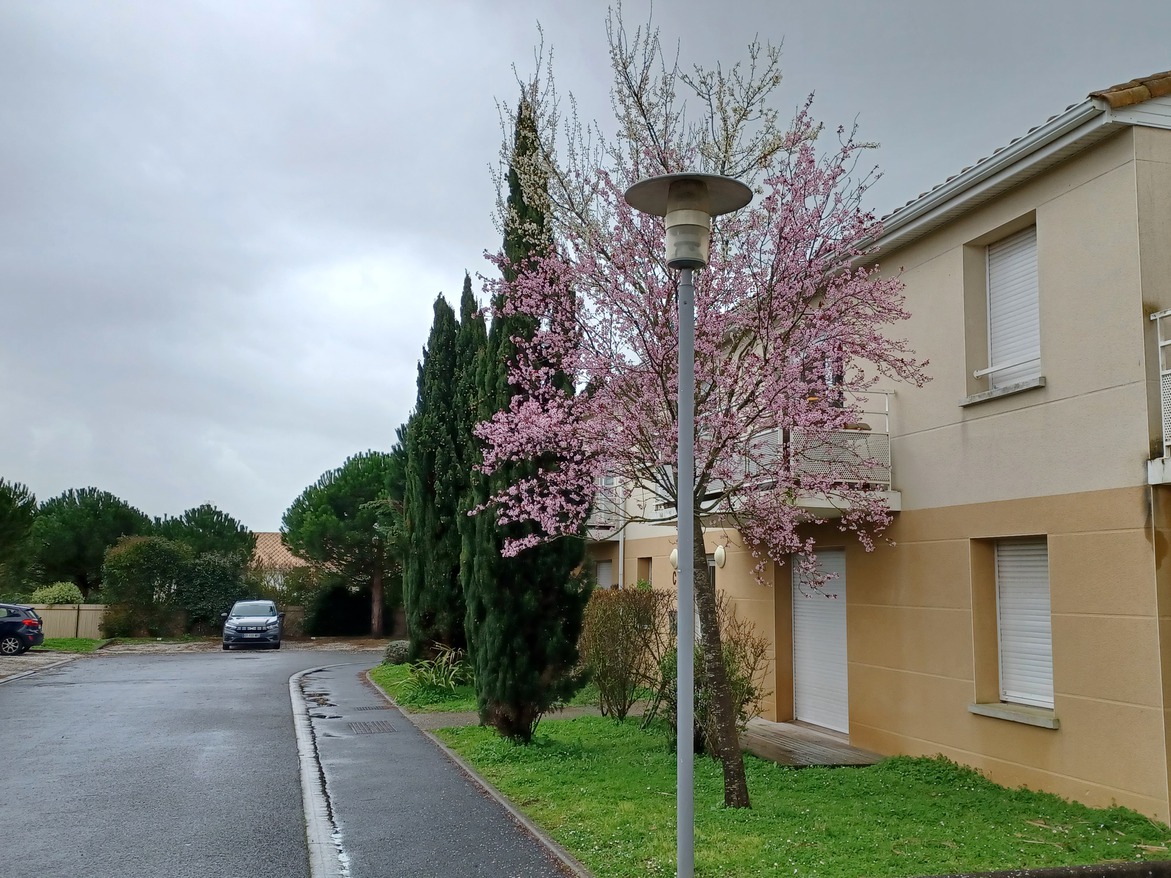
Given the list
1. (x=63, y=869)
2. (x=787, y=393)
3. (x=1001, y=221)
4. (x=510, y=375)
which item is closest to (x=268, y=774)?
(x=63, y=869)

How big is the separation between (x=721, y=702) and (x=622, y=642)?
4746 millimetres

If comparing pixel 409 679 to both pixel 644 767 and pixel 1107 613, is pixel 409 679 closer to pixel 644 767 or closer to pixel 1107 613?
pixel 644 767

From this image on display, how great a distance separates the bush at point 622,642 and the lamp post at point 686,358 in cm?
712

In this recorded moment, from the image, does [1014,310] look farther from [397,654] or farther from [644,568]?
[397,654]

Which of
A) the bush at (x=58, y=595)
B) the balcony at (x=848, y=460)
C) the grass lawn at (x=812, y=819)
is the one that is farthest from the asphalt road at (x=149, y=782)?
the bush at (x=58, y=595)

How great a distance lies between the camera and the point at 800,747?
11297mm

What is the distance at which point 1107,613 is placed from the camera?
8039 millimetres

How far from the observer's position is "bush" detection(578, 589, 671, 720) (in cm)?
1273

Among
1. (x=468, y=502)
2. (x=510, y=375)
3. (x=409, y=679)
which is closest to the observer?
(x=510, y=375)

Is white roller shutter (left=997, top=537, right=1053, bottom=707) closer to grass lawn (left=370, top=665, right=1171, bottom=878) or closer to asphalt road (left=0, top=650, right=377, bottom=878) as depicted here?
grass lawn (left=370, top=665, right=1171, bottom=878)

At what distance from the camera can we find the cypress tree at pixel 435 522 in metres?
17.9

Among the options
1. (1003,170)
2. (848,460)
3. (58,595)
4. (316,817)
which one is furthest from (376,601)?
(1003,170)

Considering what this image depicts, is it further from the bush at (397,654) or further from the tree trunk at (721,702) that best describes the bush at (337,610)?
the tree trunk at (721,702)

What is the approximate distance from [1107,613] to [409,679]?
1229cm
